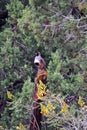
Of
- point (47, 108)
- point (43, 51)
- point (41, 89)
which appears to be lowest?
point (43, 51)

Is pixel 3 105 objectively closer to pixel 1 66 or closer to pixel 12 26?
pixel 1 66

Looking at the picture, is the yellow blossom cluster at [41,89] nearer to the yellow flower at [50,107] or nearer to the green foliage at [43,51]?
the yellow flower at [50,107]

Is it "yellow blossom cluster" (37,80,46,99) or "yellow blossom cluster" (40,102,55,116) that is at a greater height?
"yellow blossom cluster" (37,80,46,99)

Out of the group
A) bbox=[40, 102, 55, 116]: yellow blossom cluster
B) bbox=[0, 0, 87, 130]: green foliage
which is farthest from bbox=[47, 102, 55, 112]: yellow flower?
bbox=[0, 0, 87, 130]: green foliage

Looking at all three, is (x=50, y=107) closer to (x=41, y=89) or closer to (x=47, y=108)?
(x=47, y=108)

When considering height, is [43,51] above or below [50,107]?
below

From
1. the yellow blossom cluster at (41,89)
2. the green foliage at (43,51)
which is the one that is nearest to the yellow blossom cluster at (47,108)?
the yellow blossom cluster at (41,89)

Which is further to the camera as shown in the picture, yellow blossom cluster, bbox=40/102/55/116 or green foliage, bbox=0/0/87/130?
green foliage, bbox=0/0/87/130

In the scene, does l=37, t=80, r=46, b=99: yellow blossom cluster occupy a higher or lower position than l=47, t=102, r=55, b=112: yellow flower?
higher

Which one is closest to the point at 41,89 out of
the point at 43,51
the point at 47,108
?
the point at 47,108

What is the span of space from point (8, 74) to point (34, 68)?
0.49 meters

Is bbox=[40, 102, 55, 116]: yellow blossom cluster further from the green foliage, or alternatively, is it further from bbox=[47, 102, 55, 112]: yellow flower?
the green foliage

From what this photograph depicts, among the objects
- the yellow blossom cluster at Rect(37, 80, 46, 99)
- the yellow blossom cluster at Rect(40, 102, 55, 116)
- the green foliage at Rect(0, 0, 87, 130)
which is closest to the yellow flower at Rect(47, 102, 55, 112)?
the yellow blossom cluster at Rect(40, 102, 55, 116)

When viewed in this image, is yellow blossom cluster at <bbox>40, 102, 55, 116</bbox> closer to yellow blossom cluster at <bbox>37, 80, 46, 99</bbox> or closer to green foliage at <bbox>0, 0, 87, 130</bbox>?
yellow blossom cluster at <bbox>37, 80, 46, 99</bbox>
